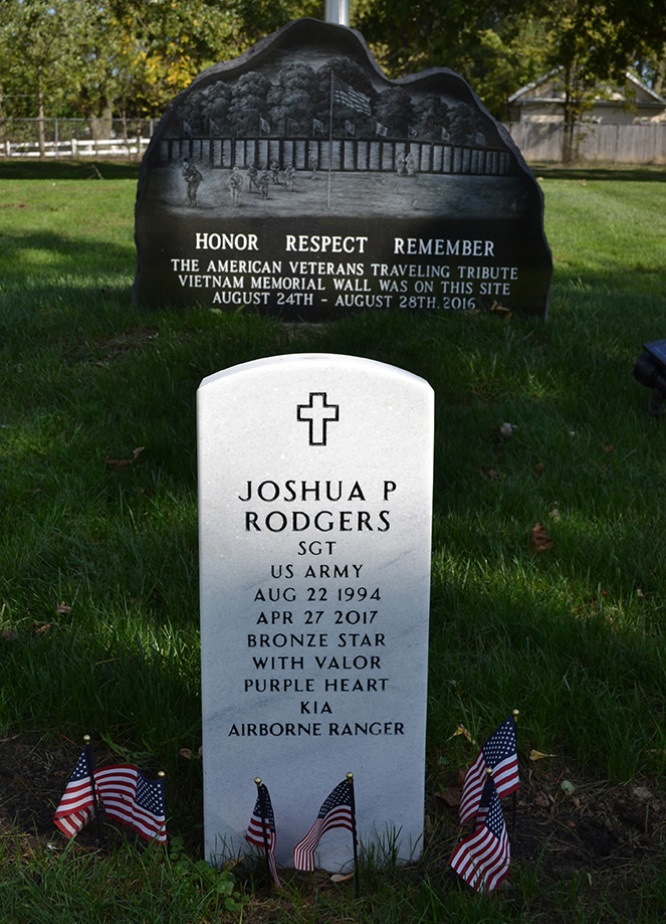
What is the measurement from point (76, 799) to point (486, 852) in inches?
36.2

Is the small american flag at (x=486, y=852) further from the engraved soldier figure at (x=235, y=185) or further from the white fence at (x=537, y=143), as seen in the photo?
the white fence at (x=537, y=143)

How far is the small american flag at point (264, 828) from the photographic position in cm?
232

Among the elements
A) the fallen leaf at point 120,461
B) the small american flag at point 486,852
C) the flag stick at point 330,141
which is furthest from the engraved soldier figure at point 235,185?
the small american flag at point 486,852

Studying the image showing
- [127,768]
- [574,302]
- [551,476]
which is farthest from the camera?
[574,302]

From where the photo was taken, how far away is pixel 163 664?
3.07 m

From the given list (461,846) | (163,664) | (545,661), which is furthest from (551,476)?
(461,846)

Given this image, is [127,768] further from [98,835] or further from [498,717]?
[498,717]

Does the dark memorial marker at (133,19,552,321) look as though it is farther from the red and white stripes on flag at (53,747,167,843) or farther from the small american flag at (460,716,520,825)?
the red and white stripes on flag at (53,747,167,843)

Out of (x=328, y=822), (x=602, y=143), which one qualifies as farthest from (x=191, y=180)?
(x=602, y=143)

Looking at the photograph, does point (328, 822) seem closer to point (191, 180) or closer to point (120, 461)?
point (120, 461)

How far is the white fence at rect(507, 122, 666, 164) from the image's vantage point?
155 ft

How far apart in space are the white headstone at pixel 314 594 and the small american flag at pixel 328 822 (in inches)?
4.3

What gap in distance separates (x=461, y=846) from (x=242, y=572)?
764 millimetres

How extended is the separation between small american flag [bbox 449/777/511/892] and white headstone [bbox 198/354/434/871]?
0.23 m
